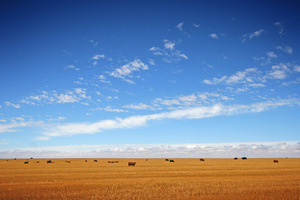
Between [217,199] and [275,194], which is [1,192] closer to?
[217,199]


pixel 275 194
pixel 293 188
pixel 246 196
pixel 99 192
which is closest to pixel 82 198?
pixel 99 192

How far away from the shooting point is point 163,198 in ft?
51.2

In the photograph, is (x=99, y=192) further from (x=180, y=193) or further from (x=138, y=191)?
(x=180, y=193)

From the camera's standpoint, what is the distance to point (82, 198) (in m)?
15.8

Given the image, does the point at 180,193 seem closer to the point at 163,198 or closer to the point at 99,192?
the point at 163,198

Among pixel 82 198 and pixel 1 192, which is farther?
pixel 1 192

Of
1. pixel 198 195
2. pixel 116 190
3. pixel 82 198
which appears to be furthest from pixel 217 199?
pixel 82 198

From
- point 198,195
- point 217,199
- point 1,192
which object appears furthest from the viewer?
point 1,192

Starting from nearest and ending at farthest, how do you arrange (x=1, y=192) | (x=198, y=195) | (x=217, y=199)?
(x=217, y=199) → (x=198, y=195) → (x=1, y=192)

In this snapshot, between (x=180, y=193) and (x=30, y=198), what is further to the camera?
(x=180, y=193)

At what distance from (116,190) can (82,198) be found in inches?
134

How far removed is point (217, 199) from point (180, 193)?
3052 millimetres

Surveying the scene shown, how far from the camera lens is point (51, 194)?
16.9 meters

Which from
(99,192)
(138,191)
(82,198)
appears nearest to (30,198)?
(82,198)
